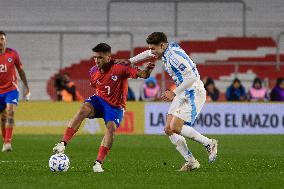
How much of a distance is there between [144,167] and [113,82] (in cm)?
139

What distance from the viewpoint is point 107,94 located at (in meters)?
12.4

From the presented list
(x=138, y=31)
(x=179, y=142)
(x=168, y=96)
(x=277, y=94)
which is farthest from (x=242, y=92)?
(x=168, y=96)

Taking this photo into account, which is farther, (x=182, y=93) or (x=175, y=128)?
(x=182, y=93)

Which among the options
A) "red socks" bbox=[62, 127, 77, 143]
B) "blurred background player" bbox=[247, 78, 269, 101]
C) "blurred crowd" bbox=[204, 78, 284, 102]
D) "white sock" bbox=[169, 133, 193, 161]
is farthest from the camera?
"blurred background player" bbox=[247, 78, 269, 101]

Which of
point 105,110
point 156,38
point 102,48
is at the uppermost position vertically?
point 156,38

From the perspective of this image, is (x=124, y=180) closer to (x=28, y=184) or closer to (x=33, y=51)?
(x=28, y=184)

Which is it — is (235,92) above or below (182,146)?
below

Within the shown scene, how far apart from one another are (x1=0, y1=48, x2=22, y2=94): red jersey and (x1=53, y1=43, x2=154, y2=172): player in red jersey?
16.4ft

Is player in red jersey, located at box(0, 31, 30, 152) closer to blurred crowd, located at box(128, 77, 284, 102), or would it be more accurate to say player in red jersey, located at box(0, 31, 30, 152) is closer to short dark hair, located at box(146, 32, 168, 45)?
short dark hair, located at box(146, 32, 168, 45)

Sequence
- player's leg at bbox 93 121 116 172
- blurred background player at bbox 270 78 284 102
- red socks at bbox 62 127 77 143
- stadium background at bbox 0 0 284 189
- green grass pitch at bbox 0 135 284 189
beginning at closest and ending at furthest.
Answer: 1. green grass pitch at bbox 0 135 284 189
2. stadium background at bbox 0 0 284 189
3. player's leg at bbox 93 121 116 172
4. red socks at bbox 62 127 77 143
5. blurred background player at bbox 270 78 284 102

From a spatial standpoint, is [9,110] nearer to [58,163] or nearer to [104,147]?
[104,147]

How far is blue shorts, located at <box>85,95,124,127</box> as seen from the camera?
40.3ft

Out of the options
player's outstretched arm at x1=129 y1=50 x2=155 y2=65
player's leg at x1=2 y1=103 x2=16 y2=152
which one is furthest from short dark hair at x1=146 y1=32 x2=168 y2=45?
player's leg at x1=2 y1=103 x2=16 y2=152

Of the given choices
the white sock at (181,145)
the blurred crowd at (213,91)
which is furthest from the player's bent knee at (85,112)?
the blurred crowd at (213,91)
